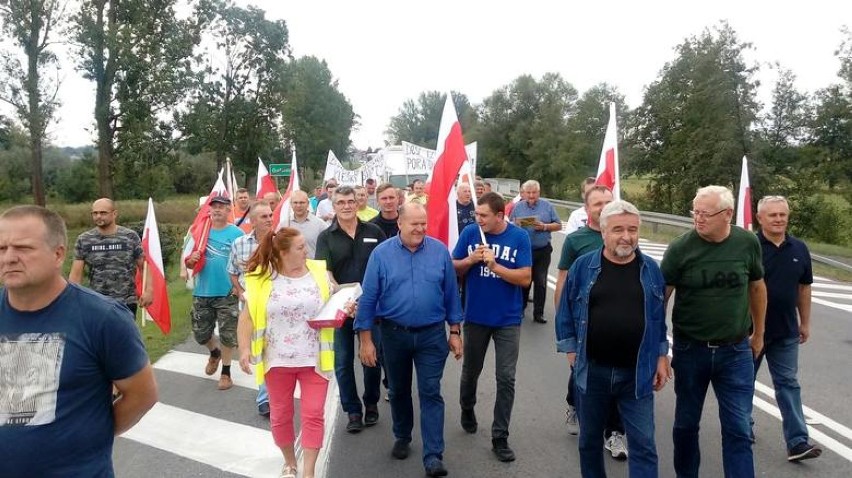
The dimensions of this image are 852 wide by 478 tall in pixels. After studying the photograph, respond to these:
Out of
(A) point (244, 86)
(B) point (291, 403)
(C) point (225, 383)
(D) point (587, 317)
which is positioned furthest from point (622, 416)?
(A) point (244, 86)

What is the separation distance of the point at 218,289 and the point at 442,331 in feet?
9.51

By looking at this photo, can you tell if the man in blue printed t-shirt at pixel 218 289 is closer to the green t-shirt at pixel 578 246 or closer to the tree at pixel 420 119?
the green t-shirt at pixel 578 246

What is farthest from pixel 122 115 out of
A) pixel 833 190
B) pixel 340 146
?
pixel 340 146

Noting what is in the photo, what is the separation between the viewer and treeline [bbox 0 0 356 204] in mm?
27594

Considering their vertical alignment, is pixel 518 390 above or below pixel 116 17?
→ below

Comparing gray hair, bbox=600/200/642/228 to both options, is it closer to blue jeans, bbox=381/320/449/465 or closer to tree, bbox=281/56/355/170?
blue jeans, bbox=381/320/449/465

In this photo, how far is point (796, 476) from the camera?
4.29 metres

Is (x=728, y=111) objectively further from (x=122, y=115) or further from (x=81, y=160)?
(x=81, y=160)

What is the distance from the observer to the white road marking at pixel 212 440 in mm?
4688

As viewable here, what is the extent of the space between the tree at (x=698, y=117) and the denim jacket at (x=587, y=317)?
21.4m

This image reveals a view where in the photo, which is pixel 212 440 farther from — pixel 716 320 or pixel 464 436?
pixel 716 320

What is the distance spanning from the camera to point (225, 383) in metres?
6.47

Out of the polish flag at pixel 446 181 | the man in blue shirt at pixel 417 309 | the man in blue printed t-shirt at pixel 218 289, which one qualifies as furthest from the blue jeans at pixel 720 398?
the man in blue printed t-shirt at pixel 218 289

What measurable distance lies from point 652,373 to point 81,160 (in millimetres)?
56772
